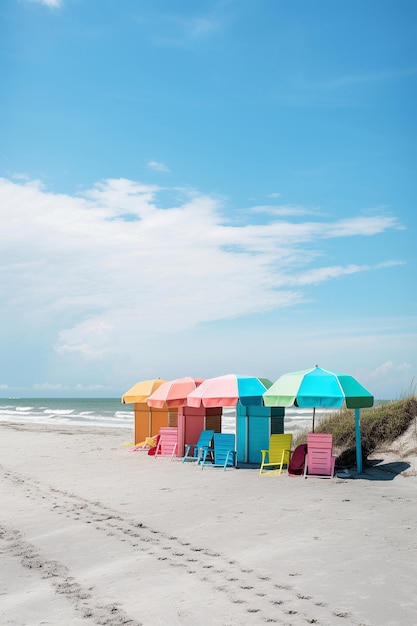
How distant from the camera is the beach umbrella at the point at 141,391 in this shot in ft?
60.2

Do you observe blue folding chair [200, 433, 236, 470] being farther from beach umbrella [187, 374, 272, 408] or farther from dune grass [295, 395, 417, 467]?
dune grass [295, 395, 417, 467]

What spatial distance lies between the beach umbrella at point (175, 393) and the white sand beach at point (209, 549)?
7.10 ft

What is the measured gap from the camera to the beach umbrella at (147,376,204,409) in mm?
15461

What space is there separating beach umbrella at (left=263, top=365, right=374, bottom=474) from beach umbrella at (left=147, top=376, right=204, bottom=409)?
3.10 metres

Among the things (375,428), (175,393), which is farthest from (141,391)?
(375,428)

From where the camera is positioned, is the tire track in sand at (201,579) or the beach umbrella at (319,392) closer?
the tire track in sand at (201,579)

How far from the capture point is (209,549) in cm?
743

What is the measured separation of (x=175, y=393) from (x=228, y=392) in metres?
2.10

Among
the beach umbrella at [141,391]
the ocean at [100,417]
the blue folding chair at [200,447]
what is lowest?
the ocean at [100,417]

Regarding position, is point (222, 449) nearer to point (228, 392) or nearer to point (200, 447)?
point (200, 447)

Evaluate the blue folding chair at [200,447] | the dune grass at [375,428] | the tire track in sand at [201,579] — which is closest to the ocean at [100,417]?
the dune grass at [375,428]

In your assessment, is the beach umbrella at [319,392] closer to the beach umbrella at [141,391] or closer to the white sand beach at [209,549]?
the white sand beach at [209,549]

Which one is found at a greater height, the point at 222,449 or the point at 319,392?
the point at 319,392

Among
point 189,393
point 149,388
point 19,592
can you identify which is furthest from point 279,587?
point 149,388
